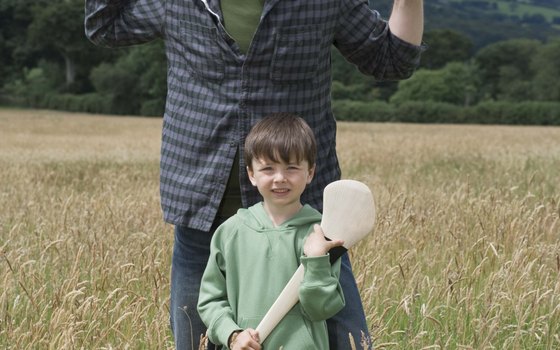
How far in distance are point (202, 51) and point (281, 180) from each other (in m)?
0.57

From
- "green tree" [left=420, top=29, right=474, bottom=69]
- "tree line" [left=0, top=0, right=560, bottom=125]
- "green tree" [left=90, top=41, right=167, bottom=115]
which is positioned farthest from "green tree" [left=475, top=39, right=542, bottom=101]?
"green tree" [left=90, top=41, right=167, bottom=115]

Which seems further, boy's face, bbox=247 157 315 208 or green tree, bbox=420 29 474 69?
green tree, bbox=420 29 474 69

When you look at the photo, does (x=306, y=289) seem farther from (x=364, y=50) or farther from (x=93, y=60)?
(x=93, y=60)

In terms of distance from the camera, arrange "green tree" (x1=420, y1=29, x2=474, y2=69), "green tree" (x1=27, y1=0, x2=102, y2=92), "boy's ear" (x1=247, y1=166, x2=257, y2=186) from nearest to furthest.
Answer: "boy's ear" (x1=247, y1=166, x2=257, y2=186), "green tree" (x1=27, y1=0, x2=102, y2=92), "green tree" (x1=420, y1=29, x2=474, y2=69)

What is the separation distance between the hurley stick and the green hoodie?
50 millimetres

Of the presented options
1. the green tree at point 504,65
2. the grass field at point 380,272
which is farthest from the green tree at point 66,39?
the grass field at point 380,272

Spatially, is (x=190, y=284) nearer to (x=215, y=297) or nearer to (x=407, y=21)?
(x=215, y=297)

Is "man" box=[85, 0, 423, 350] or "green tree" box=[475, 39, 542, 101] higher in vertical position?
"man" box=[85, 0, 423, 350]

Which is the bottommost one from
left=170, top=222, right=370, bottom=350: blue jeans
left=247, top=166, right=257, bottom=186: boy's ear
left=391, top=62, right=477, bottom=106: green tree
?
left=391, top=62, right=477, bottom=106: green tree

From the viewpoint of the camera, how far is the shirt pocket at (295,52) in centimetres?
248

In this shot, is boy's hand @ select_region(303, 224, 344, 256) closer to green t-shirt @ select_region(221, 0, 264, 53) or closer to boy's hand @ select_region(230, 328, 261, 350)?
boy's hand @ select_region(230, 328, 261, 350)

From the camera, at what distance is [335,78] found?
241 feet

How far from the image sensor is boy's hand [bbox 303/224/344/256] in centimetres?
208

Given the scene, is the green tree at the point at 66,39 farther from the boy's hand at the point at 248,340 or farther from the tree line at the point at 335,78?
the boy's hand at the point at 248,340
